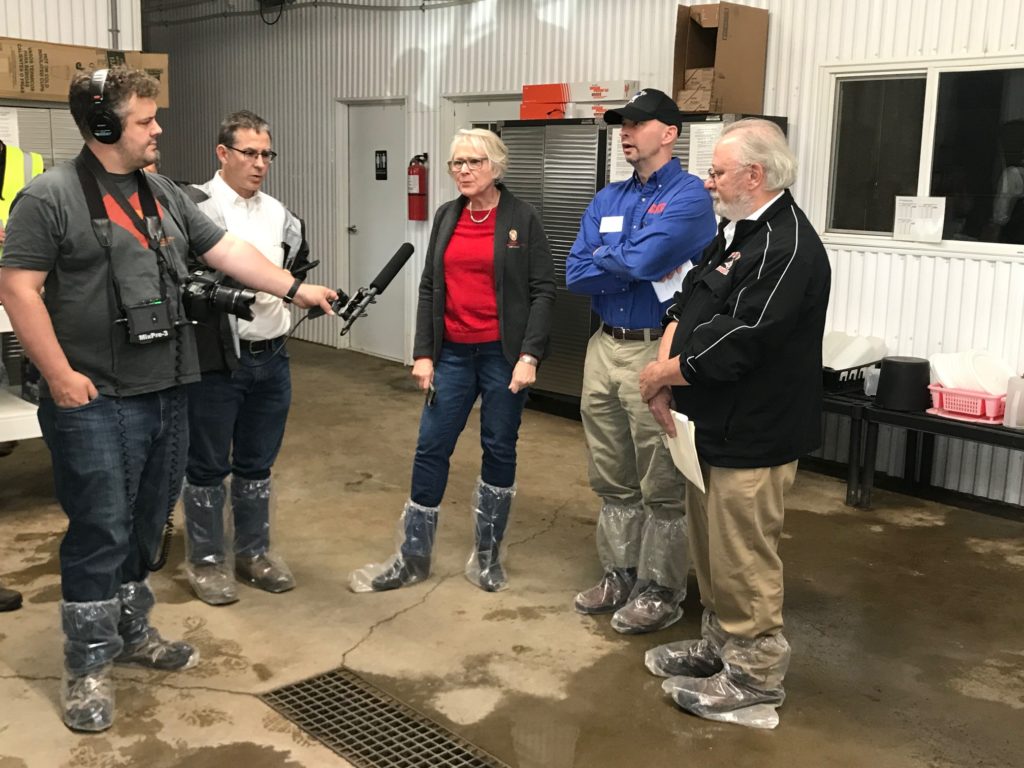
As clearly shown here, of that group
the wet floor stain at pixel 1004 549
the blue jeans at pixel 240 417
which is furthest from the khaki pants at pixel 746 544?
the wet floor stain at pixel 1004 549

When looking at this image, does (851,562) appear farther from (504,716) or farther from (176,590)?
(176,590)

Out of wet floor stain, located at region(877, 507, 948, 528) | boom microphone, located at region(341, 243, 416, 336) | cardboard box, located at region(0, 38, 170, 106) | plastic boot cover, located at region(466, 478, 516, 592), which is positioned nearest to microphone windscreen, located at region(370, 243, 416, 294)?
boom microphone, located at region(341, 243, 416, 336)

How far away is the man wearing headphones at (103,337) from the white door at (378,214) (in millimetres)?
5291

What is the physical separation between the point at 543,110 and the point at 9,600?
4331 mm

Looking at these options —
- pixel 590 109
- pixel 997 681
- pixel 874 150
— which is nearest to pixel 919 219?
pixel 874 150

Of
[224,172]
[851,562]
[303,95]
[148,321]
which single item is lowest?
[851,562]

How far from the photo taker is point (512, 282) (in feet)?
11.5

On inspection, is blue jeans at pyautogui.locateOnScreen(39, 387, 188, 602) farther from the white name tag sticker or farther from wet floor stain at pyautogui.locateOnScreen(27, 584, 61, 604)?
the white name tag sticker

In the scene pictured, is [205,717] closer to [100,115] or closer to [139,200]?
[139,200]

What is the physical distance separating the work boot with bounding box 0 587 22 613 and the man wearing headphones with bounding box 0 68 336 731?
0.83 metres

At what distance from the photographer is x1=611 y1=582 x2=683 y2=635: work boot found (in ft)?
11.1

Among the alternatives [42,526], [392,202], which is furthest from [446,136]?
[42,526]

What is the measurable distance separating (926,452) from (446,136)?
4.22 metres

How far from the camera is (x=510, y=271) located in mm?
3484
